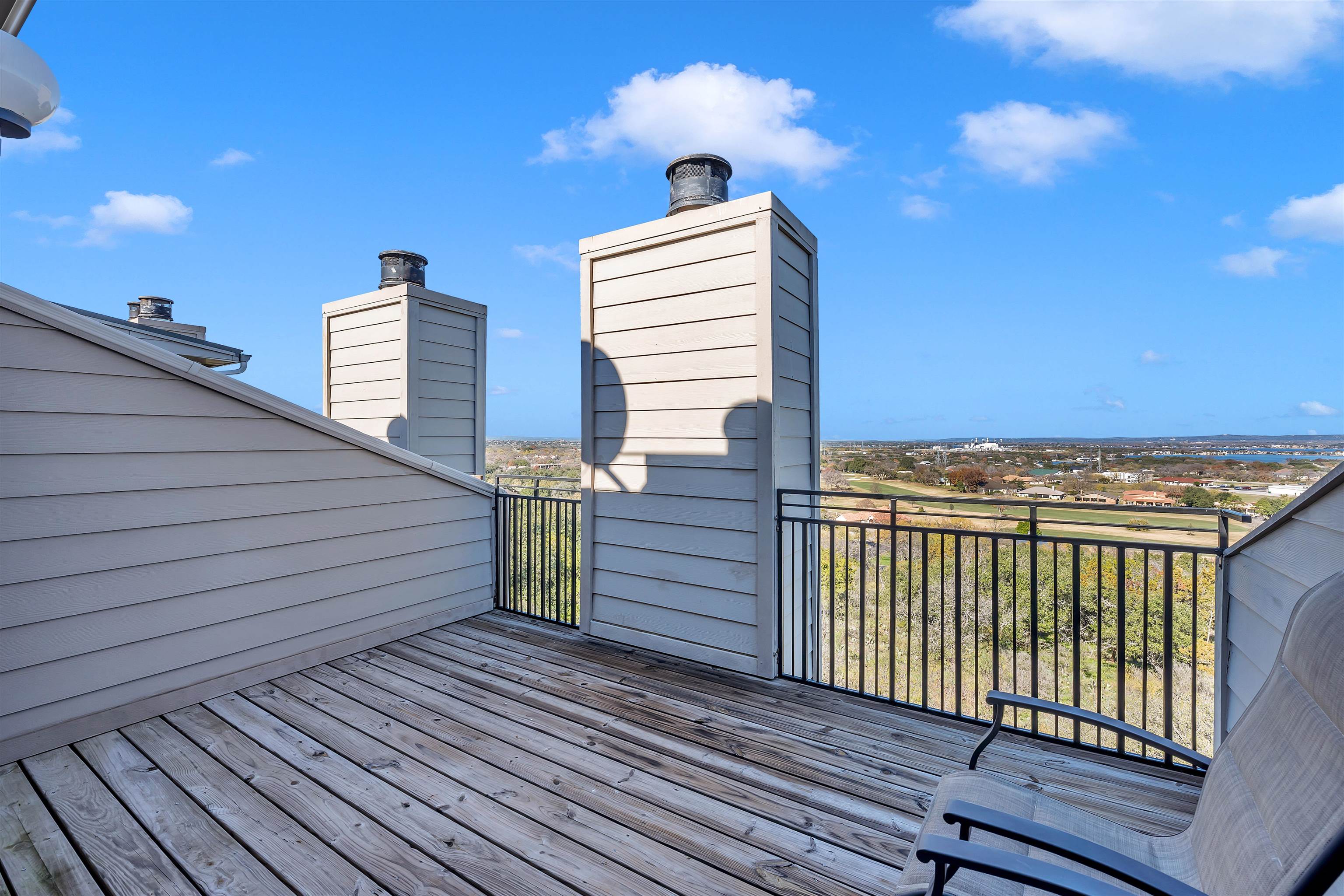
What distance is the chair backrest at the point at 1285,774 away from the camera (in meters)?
0.82

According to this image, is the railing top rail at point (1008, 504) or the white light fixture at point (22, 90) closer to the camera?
the white light fixture at point (22, 90)

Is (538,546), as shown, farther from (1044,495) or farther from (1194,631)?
(1194,631)

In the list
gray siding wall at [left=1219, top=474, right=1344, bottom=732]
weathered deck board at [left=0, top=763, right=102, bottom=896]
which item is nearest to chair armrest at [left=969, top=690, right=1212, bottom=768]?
gray siding wall at [left=1219, top=474, right=1344, bottom=732]

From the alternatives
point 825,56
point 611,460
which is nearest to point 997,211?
point 825,56

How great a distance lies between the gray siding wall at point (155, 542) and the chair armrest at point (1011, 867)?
127 inches

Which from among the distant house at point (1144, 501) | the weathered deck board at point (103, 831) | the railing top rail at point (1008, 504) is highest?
the distant house at point (1144, 501)

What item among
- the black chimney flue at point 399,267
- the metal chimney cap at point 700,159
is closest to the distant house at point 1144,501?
the metal chimney cap at point 700,159

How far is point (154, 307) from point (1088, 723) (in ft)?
26.8

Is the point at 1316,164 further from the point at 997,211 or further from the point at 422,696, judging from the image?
the point at 422,696

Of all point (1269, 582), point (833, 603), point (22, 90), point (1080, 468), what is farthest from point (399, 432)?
point (1080, 468)

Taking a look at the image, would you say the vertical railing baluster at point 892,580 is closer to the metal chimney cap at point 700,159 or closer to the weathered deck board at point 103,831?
the metal chimney cap at point 700,159

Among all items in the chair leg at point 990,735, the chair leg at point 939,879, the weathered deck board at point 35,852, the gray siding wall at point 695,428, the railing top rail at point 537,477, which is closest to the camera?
the chair leg at point 939,879

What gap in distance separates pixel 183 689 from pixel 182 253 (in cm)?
1553

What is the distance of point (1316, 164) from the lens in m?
9.06
